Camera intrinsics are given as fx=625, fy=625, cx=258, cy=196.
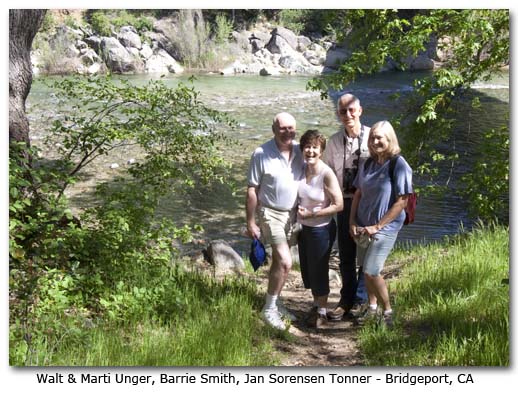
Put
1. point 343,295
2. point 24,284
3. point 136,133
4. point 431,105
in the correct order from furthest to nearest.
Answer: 1. point 431,105
2. point 136,133
3. point 343,295
4. point 24,284

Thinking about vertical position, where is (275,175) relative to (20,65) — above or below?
below

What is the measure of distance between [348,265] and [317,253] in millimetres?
500

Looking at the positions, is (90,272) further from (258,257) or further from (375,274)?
(375,274)

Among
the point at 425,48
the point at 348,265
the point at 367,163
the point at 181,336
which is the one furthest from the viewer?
the point at 425,48

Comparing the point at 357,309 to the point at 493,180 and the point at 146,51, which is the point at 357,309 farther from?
the point at 146,51

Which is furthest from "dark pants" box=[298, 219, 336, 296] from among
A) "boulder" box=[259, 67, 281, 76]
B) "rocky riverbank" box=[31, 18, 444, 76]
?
"boulder" box=[259, 67, 281, 76]

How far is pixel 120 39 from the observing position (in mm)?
16328

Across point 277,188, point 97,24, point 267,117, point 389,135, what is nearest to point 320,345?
point 277,188

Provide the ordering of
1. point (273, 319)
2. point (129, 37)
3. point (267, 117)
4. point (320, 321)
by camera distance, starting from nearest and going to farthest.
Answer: point (273, 319)
point (320, 321)
point (129, 37)
point (267, 117)

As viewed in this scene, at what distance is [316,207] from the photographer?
463cm

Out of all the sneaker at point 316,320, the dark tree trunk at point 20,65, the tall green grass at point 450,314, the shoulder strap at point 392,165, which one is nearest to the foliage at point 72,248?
the dark tree trunk at point 20,65

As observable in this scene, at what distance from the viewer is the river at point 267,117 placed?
428 inches

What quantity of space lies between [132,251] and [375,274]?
6.55ft

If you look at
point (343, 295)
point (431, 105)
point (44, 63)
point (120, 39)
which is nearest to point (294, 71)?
point (120, 39)
